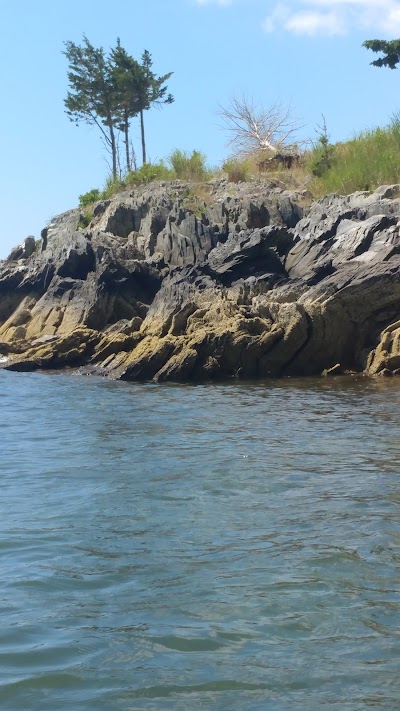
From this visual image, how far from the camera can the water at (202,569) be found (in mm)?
4219

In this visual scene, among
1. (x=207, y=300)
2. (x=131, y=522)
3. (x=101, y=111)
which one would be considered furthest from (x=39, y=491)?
(x=101, y=111)

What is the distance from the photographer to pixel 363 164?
25.6m

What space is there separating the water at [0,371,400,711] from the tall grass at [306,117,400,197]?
1462cm

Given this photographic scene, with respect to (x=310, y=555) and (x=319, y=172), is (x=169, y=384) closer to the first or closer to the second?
(x=310, y=555)

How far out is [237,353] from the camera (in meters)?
17.6

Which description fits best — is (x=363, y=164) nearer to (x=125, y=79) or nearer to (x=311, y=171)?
(x=311, y=171)

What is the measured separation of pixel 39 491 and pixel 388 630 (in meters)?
4.17

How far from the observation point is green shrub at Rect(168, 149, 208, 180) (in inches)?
1247

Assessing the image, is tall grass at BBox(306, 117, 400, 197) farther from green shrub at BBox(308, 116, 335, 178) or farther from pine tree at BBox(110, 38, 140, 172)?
pine tree at BBox(110, 38, 140, 172)

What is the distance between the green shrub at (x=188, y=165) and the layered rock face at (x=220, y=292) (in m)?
4.42

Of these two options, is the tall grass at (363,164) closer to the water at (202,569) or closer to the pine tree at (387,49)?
the pine tree at (387,49)

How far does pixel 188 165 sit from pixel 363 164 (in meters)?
8.45

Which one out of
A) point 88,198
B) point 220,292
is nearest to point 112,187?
point 88,198

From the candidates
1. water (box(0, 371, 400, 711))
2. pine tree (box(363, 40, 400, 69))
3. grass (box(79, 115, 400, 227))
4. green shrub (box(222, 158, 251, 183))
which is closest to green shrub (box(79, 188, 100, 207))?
grass (box(79, 115, 400, 227))
